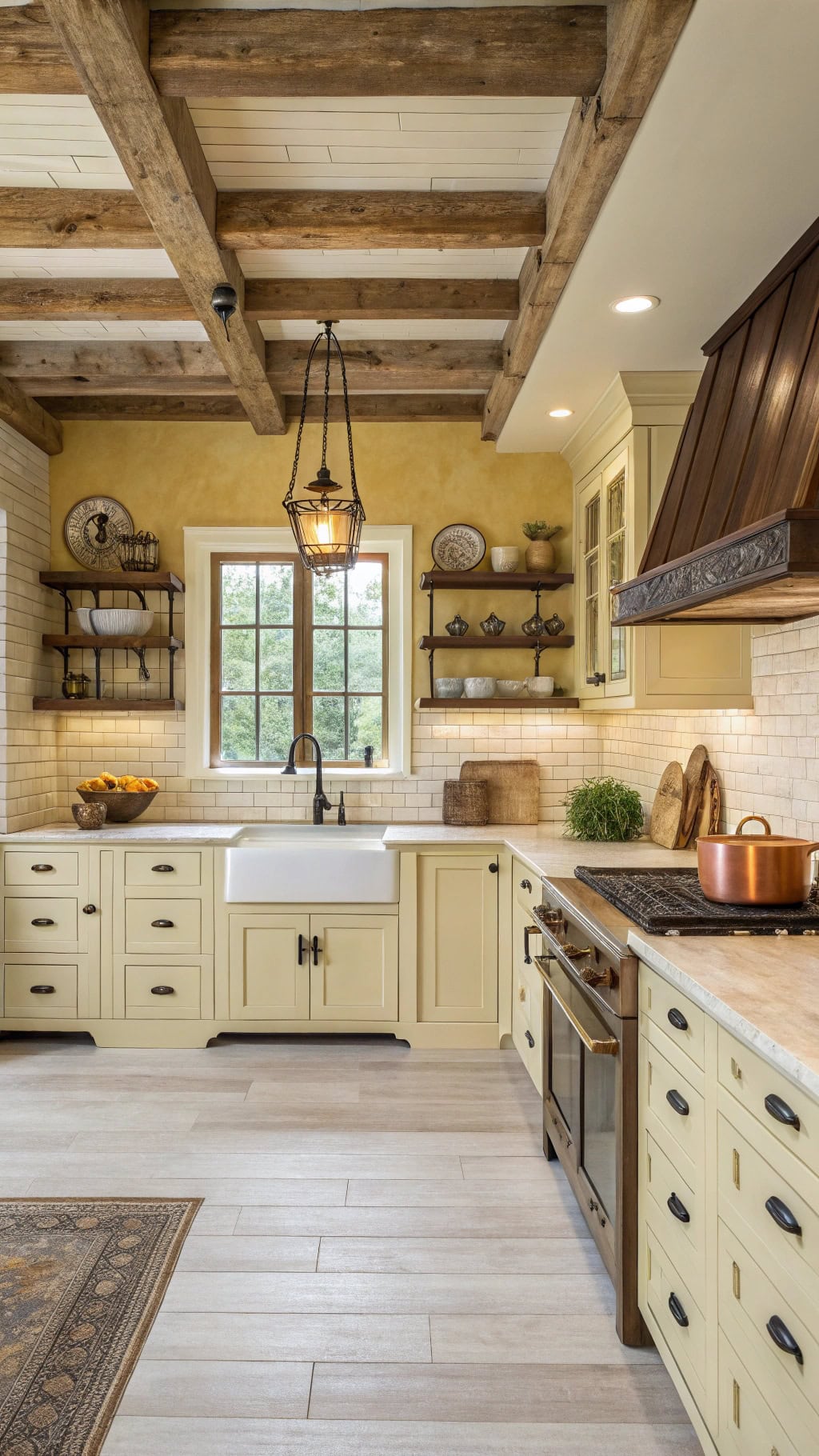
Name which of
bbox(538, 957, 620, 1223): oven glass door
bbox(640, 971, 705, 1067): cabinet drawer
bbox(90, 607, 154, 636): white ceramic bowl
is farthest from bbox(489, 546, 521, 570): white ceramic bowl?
bbox(640, 971, 705, 1067): cabinet drawer

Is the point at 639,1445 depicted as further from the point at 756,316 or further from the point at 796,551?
the point at 756,316

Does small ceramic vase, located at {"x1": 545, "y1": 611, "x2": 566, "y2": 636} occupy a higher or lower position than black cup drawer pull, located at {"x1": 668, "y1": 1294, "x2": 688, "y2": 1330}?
higher

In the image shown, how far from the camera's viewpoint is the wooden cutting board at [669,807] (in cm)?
350

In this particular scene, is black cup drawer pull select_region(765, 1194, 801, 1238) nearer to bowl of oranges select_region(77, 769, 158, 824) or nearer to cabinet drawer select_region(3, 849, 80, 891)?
cabinet drawer select_region(3, 849, 80, 891)

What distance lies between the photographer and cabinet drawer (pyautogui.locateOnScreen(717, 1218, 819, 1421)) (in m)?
1.25

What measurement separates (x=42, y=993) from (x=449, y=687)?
7.50ft

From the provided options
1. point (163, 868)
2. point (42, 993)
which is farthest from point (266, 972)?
point (42, 993)

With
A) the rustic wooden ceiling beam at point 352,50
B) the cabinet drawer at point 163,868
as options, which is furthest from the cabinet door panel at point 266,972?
the rustic wooden ceiling beam at point 352,50

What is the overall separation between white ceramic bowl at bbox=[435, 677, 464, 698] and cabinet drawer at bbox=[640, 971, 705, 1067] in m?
2.57

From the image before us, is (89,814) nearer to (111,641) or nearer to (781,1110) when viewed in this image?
(111,641)

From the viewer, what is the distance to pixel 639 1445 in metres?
1.83

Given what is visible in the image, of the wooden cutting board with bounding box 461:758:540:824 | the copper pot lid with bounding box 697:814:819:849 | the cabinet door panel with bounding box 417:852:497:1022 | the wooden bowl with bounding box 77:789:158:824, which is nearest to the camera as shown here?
the copper pot lid with bounding box 697:814:819:849

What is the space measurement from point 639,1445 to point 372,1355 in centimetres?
59

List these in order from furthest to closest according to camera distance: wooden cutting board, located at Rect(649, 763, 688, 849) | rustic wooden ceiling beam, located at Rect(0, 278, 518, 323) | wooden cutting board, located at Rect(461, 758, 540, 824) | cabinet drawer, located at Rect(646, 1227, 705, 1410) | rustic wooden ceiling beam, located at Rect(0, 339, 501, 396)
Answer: wooden cutting board, located at Rect(461, 758, 540, 824) < rustic wooden ceiling beam, located at Rect(0, 339, 501, 396) < wooden cutting board, located at Rect(649, 763, 688, 849) < rustic wooden ceiling beam, located at Rect(0, 278, 518, 323) < cabinet drawer, located at Rect(646, 1227, 705, 1410)
